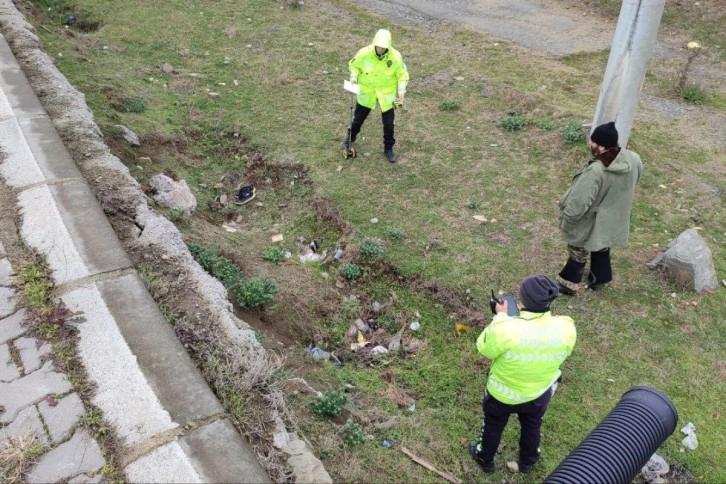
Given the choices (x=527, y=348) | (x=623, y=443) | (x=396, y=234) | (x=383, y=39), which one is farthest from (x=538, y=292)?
(x=383, y=39)

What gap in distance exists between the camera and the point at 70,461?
2.79 m

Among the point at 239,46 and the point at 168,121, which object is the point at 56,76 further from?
the point at 239,46

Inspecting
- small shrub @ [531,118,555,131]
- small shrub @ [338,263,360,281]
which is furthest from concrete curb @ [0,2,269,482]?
small shrub @ [531,118,555,131]

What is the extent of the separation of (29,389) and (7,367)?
0.79 feet

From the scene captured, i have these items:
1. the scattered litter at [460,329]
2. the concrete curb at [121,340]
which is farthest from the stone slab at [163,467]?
the scattered litter at [460,329]

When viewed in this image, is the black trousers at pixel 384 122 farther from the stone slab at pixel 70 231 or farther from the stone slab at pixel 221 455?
the stone slab at pixel 221 455

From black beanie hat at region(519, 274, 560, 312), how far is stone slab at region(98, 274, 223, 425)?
68.6 inches

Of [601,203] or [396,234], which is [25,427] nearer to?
[396,234]

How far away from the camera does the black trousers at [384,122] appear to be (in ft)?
21.8

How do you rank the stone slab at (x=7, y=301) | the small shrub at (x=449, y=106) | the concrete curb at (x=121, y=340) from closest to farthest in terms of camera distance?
the concrete curb at (x=121, y=340) → the stone slab at (x=7, y=301) → the small shrub at (x=449, y=106)

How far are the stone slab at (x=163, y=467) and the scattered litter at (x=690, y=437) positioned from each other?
10.4ft

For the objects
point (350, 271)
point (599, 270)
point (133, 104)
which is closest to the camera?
point (599, 270)

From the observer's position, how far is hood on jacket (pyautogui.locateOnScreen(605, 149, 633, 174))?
4480 millimetres

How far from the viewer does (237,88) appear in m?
8.42
